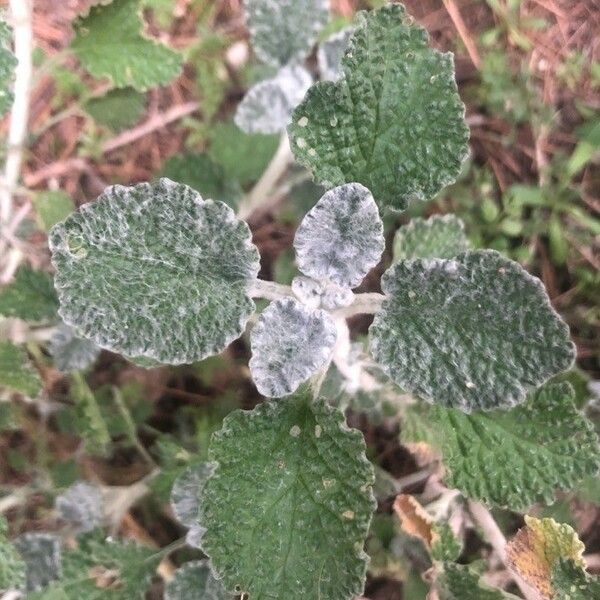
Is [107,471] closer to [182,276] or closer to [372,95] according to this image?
[182,276]

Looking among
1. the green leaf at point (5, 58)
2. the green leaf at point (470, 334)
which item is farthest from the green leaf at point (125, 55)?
the green leaf at point (470, 334)

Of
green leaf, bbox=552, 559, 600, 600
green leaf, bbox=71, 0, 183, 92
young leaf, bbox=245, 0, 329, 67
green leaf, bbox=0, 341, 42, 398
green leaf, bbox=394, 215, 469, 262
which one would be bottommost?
green leaf, bbox=0, 341, 42, 398

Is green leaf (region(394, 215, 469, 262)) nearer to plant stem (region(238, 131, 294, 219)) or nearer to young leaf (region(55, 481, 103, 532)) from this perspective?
A: plant stem (region(238, 131, 294, 219))

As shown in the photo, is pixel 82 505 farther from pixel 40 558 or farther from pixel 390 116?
pixel 390 116

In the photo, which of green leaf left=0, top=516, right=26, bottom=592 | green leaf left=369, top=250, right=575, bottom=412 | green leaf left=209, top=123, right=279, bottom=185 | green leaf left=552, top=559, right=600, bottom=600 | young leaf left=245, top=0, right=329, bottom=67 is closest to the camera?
green leaf left=369, top=250, right=575, bottom=412

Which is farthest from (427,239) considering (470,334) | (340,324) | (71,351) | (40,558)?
(40,558)

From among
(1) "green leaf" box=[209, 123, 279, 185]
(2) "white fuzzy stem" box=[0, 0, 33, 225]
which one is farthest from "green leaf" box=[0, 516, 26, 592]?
(1) "green leaf" box=[209, 123, 279, 185]

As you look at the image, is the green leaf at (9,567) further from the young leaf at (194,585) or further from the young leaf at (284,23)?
the young leaf at (284,23)
